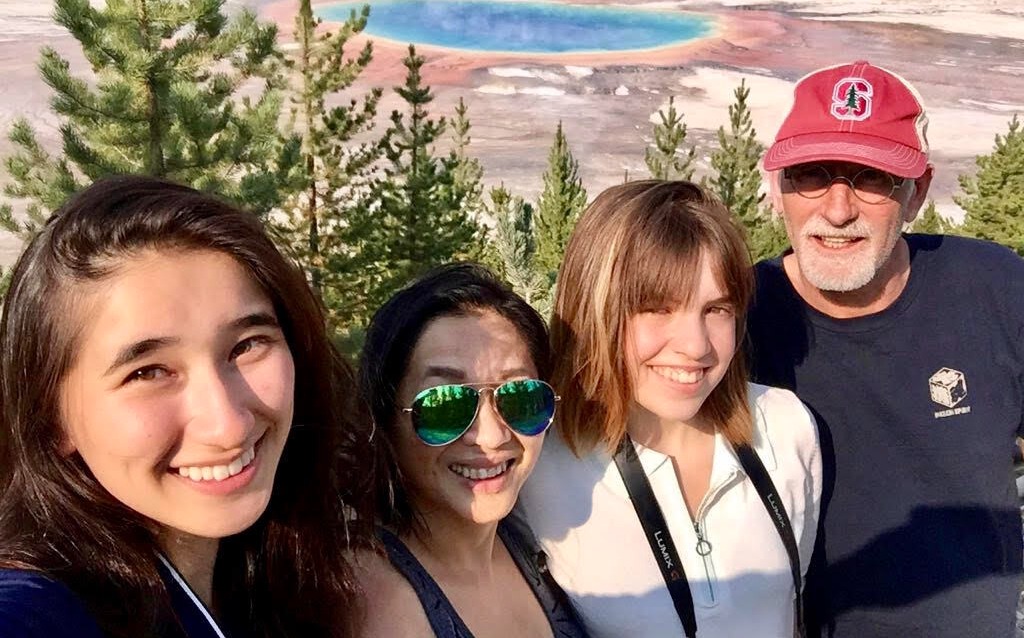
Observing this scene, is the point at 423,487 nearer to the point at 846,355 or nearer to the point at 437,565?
the point at 437,565

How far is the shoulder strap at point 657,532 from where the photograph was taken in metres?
1.51

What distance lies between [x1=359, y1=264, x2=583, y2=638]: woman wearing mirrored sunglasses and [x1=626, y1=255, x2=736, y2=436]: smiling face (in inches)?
8.7

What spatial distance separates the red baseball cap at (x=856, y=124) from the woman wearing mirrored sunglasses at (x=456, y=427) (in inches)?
34.7

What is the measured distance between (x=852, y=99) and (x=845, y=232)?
1.17 feet

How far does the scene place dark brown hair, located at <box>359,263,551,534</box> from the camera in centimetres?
139

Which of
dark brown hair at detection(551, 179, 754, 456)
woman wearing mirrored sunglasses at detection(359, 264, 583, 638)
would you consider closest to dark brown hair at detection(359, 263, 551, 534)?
woman wearing mirrored sunglasses at detection(359, 264, 583, 638)

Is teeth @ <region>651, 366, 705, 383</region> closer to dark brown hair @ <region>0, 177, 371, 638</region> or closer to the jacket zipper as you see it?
the jacket zipper

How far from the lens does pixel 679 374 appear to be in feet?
5.20

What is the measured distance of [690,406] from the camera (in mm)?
1599

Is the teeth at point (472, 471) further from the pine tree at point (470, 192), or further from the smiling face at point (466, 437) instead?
the pine tree at point (470, 192)

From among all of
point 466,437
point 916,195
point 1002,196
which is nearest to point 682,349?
point 466,437

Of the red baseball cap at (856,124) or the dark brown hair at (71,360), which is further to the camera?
the red baseball cap at (856,124)

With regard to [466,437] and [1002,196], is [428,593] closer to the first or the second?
[466,437]

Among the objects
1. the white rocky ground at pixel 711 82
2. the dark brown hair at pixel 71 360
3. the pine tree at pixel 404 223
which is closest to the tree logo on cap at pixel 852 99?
the dark brown hair at pixel 71 360
